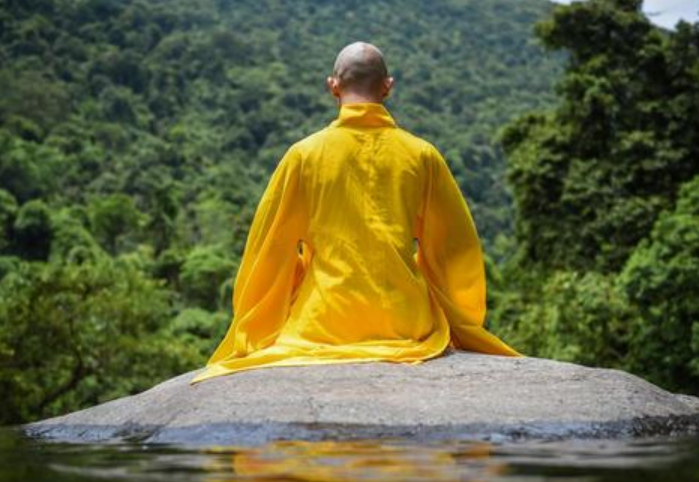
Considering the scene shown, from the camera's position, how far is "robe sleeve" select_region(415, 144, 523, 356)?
593 cm

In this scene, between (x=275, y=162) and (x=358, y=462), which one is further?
(x=275, y=162)

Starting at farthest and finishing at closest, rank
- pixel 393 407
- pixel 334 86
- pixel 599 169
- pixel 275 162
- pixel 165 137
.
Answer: pixel 165 137
pixel 275 162
pixel 599 169
pixel 334 86
pixel 393 407

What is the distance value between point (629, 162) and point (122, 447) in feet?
56.0

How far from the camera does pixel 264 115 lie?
63531 mm

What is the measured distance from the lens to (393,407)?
4.45 m

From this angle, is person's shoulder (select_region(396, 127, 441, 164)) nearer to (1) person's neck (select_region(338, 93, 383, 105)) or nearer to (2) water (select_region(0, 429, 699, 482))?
(1) person's neck (select_region(338, 93, 383, 105))

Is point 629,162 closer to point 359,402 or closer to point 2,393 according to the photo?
point 2,393

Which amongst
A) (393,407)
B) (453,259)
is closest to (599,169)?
(453,259)

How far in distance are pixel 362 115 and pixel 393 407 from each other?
1.91 metres

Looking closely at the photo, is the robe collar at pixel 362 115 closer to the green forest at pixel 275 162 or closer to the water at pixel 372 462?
the water at pixel 372 462

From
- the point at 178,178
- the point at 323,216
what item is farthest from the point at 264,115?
the point at 323,216

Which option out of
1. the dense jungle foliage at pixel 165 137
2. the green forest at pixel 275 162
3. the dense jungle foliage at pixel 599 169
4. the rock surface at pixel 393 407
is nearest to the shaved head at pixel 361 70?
the rock surface at pixel 393 407

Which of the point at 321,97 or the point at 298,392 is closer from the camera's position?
the point at 298,392

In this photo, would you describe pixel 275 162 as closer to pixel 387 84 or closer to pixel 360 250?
pixel 387 84
